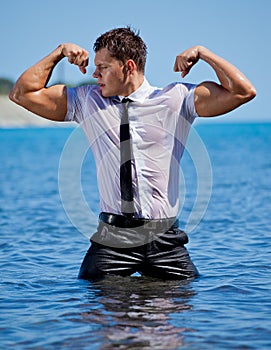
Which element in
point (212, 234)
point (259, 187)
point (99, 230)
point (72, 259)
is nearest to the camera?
point (99, 230)

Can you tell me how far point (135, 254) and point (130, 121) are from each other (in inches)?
44.9

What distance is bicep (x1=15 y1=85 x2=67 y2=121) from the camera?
6383 mm

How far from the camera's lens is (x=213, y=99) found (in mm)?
6160

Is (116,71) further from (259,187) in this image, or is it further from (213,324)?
(259,187)

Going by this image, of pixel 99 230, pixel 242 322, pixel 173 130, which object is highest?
pixel 173 130

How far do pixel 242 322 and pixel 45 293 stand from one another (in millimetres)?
2213

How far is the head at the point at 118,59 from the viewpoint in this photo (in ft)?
20.6

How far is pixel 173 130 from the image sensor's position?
6355 millimetres

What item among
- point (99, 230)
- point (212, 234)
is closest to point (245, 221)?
point (212, 234)

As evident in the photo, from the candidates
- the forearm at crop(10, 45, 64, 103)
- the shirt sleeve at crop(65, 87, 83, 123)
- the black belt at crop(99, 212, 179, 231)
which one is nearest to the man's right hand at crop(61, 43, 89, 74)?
the forearm at crop(10, 45, 64, 103)

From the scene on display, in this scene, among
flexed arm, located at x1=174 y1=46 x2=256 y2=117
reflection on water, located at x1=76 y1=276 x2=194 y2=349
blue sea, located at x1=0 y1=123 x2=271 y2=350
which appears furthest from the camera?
flexed arm, located at x1=174 y1=46 x2=256 y2=117

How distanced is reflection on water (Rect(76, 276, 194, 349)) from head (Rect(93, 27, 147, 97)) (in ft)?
5.59

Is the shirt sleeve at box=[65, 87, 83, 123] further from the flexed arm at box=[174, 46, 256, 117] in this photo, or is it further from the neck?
the flexed arm at box=[174, 46, 256, 117]

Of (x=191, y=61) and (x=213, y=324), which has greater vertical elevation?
(x=191, y=61)
